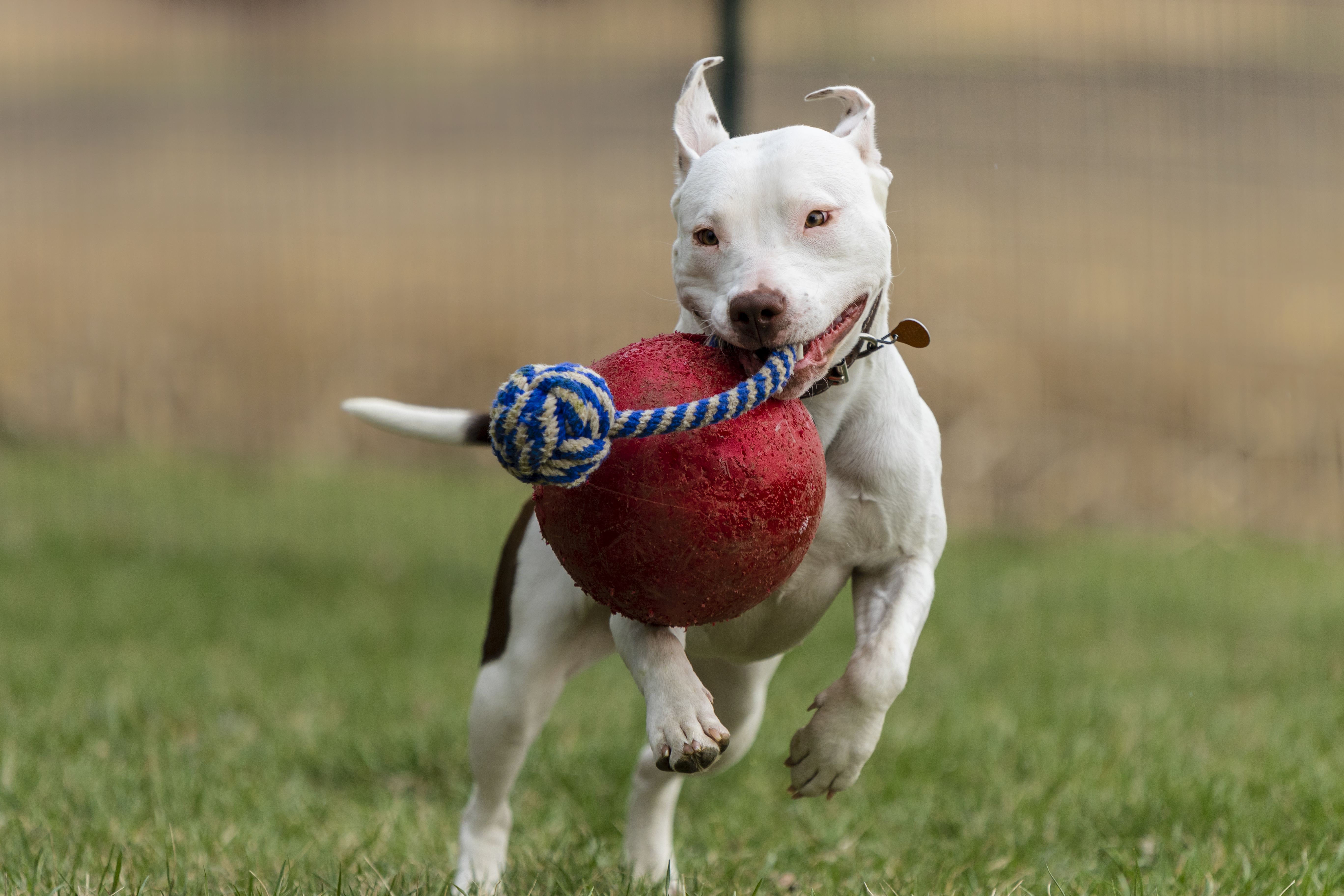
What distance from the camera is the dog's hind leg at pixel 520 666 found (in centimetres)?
297

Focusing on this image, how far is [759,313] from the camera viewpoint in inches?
84.0

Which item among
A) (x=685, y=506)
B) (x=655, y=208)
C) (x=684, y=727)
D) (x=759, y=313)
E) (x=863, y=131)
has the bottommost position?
(x=655, y=208)

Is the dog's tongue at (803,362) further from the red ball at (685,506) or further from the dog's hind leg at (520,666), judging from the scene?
the dog's hind leg at (520,666)

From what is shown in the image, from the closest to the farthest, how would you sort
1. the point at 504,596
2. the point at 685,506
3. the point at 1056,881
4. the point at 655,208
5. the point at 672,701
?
the point at 685,506 < the point at 672,701 < the point at 1056,881 < the point at 504,596 < the point at 655,208

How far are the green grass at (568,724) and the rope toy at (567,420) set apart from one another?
1.01 meters

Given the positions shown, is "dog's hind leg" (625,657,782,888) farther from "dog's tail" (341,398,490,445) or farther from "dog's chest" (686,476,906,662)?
"dog's tail" (341,398,490,445)

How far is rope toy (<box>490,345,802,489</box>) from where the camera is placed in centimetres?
205

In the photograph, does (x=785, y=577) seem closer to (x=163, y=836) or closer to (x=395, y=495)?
(x=163, y=836)

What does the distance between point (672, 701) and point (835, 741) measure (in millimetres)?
298

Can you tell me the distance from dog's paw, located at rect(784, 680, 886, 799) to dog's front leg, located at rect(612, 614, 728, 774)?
15 centimetres

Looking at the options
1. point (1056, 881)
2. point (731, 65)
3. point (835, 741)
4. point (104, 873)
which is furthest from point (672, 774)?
point (731, 65)

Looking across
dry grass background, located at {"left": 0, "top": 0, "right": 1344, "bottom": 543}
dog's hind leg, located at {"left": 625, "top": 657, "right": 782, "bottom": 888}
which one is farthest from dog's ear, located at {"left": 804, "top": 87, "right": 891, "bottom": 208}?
dry grass background, located at {"left": 0, "top": 0, "right": 1344, "bottom": 543}

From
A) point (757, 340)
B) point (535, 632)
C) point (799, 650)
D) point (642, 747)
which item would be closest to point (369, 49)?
point (799, 650)

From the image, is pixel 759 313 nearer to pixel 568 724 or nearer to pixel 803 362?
pixel 803 362
